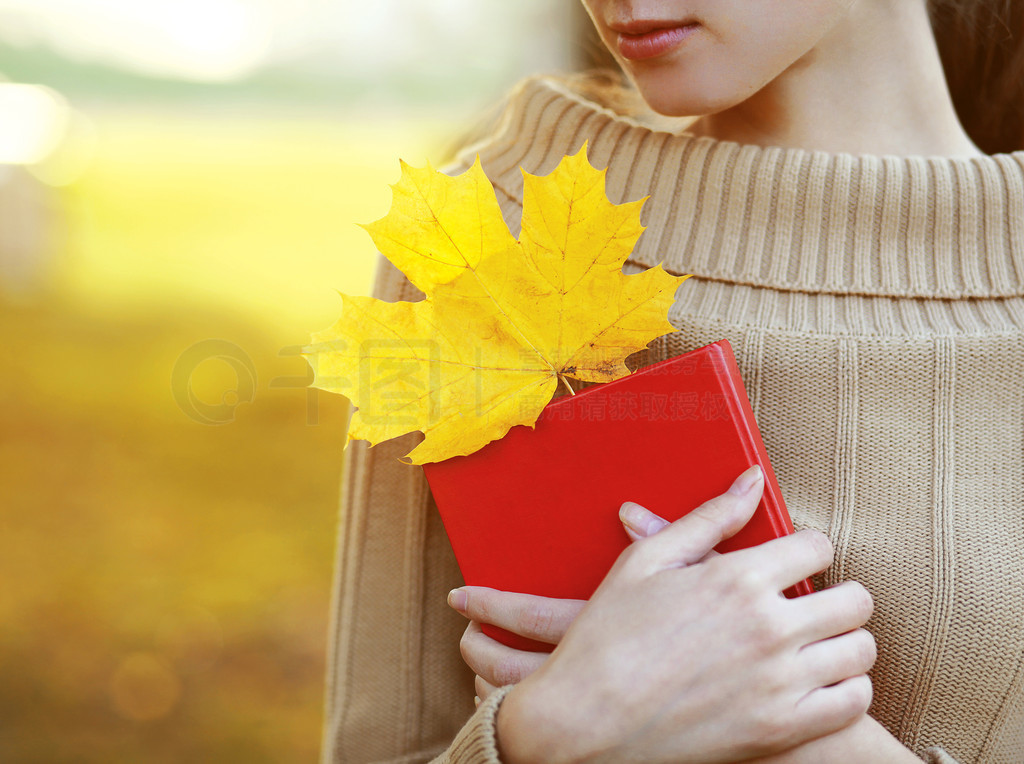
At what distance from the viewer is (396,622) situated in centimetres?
86

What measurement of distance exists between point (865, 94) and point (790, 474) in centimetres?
43

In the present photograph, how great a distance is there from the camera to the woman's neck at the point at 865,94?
0.83 metres

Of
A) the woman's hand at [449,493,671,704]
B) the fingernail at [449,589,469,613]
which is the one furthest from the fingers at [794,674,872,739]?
the fingernail at [449,589,469,613]

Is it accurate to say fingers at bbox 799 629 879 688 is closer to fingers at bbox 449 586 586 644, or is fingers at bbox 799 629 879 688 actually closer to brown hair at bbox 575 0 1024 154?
fingers at bbox 449 586 586 644

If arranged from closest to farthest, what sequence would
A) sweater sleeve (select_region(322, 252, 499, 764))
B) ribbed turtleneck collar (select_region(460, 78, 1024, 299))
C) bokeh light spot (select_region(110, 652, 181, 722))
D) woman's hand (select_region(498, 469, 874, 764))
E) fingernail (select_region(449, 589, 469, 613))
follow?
woman's hand (select_region(498, 469, 874, 764))
fingernail (select_region(449, 589, 469, 613))
ribbed turtleneck collar (select_region(460, 78, 1024, 299))
sweater sleeve (select_region(322, 252, 499, 764))
bokeh light spot (select_region(110, 652, 181, 722))

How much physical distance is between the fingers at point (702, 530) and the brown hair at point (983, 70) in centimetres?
66

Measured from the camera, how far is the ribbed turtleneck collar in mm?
739

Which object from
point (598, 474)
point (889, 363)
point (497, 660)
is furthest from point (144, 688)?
point (889, 363)

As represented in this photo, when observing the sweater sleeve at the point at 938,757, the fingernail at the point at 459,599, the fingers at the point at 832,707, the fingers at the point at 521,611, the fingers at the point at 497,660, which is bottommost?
the sweater sleeve at the point at 938,757

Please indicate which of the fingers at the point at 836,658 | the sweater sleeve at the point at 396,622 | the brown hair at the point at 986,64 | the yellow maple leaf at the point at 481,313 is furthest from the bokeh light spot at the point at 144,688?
the brown hair at the point at 986,64

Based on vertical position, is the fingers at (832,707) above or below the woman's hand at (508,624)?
below

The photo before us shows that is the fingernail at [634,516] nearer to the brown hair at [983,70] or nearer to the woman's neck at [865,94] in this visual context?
the woman's neck at [865,94]

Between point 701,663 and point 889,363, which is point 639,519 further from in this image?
point 889,363

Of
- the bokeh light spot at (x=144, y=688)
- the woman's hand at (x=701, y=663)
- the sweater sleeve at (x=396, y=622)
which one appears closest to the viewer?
the woman's hand at (x=701, y=663)
